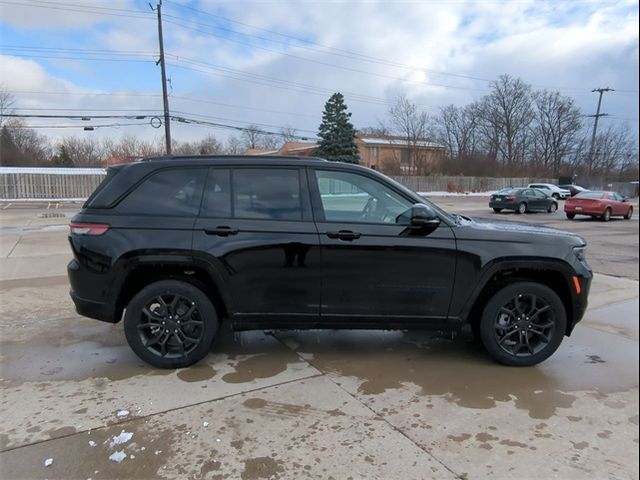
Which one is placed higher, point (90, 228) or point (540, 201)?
point (90, 228)

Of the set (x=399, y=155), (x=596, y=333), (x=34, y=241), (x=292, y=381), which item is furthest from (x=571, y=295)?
(x=399, y=155)

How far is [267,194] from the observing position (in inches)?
157

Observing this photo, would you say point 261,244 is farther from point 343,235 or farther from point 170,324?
point 170,324

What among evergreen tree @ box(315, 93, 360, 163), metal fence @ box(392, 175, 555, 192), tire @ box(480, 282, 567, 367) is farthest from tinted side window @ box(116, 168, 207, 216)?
metal fence @ box(392, 175, 555, 192)

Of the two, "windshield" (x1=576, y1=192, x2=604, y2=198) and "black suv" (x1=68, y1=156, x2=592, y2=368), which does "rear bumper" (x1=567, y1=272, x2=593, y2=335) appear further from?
"windshield" (x1=576, y1=192, x2=604, y2=198)

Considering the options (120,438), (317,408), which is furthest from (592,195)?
(120,438)

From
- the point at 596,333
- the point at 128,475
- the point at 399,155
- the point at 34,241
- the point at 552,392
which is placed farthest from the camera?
the point at 399,155

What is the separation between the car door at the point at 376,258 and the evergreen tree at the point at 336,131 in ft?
122

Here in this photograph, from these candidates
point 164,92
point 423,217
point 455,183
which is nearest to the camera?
point 423,217

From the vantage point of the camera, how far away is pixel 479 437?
2979mm

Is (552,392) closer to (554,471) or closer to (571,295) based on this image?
(571,295)

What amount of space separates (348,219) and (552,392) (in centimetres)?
215

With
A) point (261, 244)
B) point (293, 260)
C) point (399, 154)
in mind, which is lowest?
point (293, 260)

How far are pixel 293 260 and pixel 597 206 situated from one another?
71.4 feet
